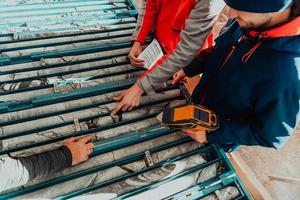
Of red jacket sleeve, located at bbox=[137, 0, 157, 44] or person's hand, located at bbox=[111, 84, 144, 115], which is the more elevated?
red jacket sleeve, located at bbox=[137, 0, 157, 44]

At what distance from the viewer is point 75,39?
→ 2367 millimetres

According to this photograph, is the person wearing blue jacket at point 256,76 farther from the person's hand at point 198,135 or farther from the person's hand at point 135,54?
the person's hand at point 135,54

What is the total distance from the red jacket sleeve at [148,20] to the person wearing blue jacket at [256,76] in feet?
2.11

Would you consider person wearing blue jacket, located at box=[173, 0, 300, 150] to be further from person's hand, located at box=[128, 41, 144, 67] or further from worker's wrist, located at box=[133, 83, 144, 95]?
person's hand, located at box=[128, 41, 144, 67]

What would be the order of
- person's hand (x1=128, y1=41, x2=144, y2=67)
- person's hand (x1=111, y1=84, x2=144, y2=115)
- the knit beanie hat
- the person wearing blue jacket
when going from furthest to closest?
person's hand (x1=128, y1=41, x2=144, y2=67), person's hand (x1=111, y1=84, x2=144, y2=115), the person wearing blue jacket, the knit beanie hat

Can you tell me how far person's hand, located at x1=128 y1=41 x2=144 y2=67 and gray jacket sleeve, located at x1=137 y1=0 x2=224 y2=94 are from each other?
315 millimetres

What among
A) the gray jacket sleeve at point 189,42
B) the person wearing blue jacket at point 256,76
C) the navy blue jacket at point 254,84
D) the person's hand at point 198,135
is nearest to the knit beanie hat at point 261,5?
the person wearing blue jacket at point 256,76

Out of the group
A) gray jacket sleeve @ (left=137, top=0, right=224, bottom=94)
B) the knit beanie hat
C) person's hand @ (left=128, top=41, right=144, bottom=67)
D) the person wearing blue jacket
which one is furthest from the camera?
person's hand @ (left=128, top=41, right=144, bottom=67)

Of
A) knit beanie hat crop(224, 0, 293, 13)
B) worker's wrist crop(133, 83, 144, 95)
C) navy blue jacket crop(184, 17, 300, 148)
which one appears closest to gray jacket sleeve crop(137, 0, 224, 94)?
worker's wrist crop(133, 83, 144, 95)

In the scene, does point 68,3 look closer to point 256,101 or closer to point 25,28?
point 25,28

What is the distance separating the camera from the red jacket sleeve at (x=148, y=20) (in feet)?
7.19

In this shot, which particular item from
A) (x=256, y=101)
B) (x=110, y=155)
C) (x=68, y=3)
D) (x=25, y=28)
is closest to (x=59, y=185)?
(x=110, y=155)

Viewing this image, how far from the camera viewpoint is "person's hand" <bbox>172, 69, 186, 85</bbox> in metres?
2.02

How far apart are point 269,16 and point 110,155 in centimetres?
105
